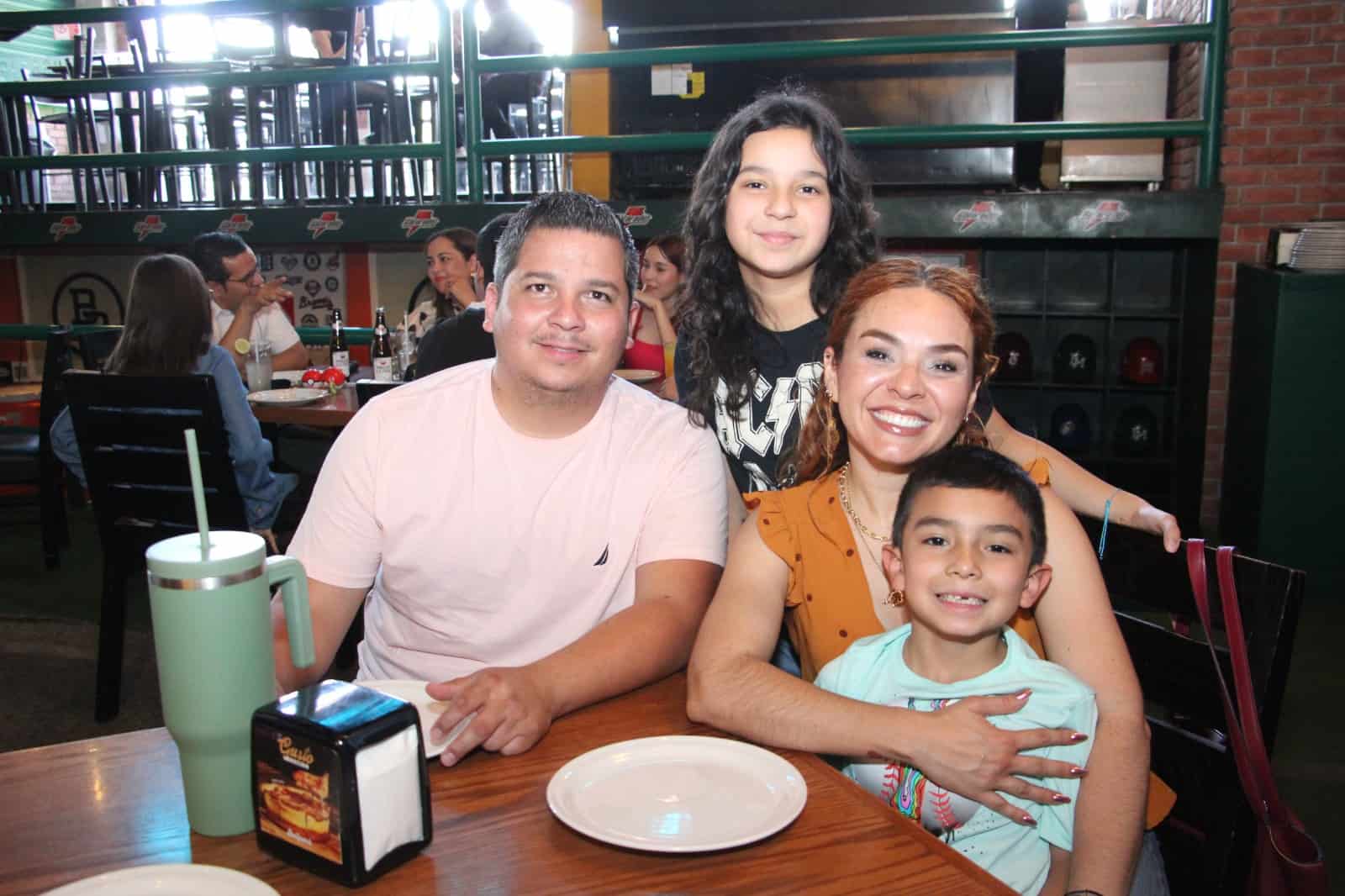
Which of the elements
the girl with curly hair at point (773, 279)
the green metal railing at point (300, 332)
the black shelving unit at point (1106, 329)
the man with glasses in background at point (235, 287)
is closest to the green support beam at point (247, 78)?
the man with glasses in background at point (235, 287)

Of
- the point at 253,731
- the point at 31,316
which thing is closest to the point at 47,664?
the point at 253,731

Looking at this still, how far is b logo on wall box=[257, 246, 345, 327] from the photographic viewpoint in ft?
23.5

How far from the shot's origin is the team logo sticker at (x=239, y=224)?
548cm

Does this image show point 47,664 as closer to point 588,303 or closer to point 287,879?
point 588,303

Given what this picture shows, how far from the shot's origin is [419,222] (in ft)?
17.2

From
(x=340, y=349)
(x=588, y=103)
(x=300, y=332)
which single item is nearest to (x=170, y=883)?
(x=340, y=349)

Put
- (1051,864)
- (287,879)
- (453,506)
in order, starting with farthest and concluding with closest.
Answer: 1. (453,506)
2. (1051,864)
3. (287,879)

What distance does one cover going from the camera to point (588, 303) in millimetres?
1669

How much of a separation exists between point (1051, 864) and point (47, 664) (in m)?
3.59

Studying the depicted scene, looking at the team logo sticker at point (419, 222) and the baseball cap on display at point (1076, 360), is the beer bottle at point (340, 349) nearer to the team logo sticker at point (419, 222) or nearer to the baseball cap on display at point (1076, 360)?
the team logo sticker at point (419, 222)

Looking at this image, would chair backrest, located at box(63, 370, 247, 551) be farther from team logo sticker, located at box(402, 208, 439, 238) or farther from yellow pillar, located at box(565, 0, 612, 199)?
yellow pillar, located at box(565, 0, 612, 199)

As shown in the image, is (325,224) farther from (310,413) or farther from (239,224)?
(310,413)

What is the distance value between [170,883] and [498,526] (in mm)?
770

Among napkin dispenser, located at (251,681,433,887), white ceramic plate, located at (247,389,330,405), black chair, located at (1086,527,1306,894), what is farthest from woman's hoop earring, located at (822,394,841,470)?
white ceramic plate, located at (247,389,330,405)
